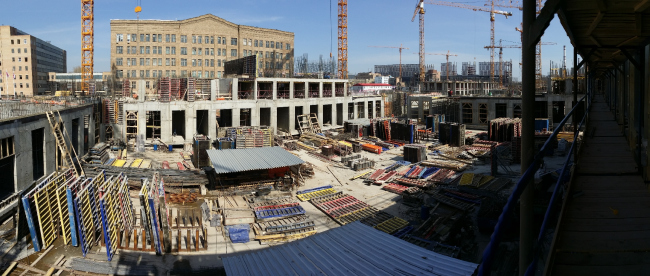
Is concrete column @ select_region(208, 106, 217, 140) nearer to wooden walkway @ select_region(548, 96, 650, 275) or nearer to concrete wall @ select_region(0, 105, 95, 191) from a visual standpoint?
concrete wall @ select_region(0, 105, 95, 191)

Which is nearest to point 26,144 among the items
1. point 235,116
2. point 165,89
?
point 165,89

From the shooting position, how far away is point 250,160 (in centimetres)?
2123

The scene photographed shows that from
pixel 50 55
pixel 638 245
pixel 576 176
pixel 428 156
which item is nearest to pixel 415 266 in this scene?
pixel 576 176

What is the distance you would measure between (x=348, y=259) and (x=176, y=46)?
63167 millimetres

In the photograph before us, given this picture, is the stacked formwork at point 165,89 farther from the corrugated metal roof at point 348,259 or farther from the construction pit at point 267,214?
the corrugated metal roof at point 348,259

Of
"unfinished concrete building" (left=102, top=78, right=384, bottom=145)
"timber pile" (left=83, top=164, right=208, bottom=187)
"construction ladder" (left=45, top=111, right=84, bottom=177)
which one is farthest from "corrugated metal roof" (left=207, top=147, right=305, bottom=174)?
"unfinished concrete building" (left=102, top=78, right=384, bottom=145)

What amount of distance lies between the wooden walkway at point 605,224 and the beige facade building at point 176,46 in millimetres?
58017

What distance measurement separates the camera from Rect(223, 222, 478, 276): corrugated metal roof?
8.40 m

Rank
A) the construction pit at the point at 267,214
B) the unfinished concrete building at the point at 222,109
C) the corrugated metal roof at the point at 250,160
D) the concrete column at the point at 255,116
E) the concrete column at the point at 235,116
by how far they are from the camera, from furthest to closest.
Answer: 1. the concrete column at the point at 255,116
2. the concrete column at the point at 235,116
3. the unfinished concrete building at the point at 222,109
4. the corrugated metal roof at the point at 250,160
5. the construction pit at the point at 267,214

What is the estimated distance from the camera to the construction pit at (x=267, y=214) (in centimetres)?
1222

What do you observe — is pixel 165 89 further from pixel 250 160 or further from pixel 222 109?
pixel 250 160

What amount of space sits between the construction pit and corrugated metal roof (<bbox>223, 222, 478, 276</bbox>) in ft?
9.99

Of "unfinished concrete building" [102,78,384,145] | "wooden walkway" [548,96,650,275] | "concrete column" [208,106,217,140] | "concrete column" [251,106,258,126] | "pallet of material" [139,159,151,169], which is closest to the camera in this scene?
"wooden walkway" [548,96,650,275]

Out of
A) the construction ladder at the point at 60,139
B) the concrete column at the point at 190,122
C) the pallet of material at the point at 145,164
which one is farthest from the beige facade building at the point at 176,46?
the construction ladder at the point at 60,139
